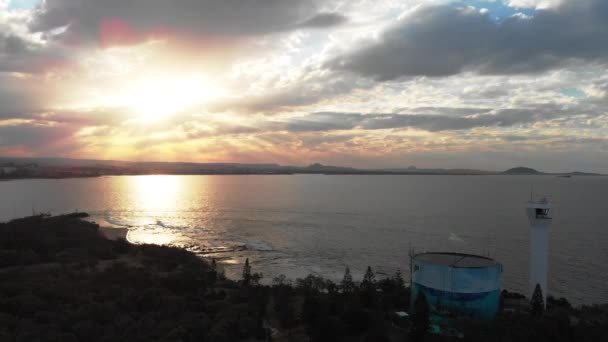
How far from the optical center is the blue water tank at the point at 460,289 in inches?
1139

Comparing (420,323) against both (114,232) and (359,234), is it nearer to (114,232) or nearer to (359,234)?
(359,234)

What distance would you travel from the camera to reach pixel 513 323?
91.4 ft

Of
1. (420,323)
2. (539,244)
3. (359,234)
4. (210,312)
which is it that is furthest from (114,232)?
(539,244)

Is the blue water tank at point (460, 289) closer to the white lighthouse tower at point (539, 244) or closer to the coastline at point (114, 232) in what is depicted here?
the white lighthouse tower at point (539, 244)

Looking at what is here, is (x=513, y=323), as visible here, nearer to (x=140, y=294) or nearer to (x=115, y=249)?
(x=140, y=294)

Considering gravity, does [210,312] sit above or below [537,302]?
below

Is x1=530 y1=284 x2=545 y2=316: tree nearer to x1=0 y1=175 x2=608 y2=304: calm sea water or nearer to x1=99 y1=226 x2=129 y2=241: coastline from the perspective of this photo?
x1=0 y1=175 x2=608 y2=304: calm sea water

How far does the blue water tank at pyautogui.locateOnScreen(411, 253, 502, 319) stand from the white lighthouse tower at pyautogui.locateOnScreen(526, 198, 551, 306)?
593 cm

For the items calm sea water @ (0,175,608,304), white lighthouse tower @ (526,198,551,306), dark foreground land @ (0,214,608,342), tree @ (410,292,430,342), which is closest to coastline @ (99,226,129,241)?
calm sea water @ (0,175,608,304)

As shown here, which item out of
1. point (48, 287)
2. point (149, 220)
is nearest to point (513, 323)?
point (48, 287)

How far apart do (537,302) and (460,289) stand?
8169mm

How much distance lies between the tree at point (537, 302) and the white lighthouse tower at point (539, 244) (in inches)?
22.5

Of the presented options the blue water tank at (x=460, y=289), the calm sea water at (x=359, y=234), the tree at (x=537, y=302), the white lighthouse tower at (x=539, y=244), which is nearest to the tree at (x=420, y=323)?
the blue water tank at (x=460, y=289)

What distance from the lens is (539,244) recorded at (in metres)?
34.3
